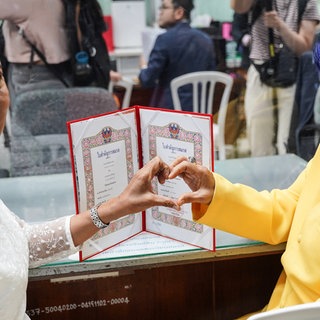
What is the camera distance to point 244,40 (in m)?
3.29

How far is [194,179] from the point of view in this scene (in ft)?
3.56

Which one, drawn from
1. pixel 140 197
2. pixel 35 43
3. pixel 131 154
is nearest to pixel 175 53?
pixel 35 43

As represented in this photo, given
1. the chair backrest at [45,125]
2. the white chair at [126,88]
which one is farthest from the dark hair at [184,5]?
the chair backrest at [45,125]

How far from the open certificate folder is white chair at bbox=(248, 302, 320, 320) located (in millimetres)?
422

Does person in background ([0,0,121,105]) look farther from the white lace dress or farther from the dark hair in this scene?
the white lace dress

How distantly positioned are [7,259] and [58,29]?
222cm

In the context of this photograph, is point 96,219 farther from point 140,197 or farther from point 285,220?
point 285,220

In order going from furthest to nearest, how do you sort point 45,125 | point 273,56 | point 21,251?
1. point 273,56
2. point 45,125
3. point 21,251

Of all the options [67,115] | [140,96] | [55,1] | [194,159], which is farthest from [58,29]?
[194,159]

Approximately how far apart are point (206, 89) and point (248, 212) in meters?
2.37

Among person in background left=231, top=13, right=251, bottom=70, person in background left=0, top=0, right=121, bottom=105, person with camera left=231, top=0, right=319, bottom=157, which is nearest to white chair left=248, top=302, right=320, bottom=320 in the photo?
person in background left=0, top=0, right=121, bottom=105

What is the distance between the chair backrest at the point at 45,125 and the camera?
2.51 meters

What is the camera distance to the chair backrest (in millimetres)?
2510

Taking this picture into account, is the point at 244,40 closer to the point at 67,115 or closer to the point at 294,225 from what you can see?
the point at 67,115
